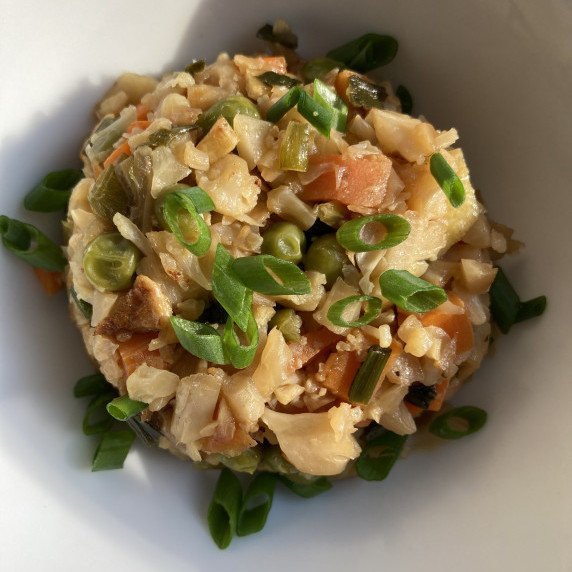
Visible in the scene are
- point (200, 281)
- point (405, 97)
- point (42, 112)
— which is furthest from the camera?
point (405, 97)

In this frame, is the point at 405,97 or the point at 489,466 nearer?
the point at 489,466

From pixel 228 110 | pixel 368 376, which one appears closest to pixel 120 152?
pixel 228 110

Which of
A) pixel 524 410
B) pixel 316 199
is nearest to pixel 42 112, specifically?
pixel 316 199

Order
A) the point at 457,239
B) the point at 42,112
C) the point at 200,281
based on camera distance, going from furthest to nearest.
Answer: the point at 42,112 → the point at 457,239 → the point at 200,281

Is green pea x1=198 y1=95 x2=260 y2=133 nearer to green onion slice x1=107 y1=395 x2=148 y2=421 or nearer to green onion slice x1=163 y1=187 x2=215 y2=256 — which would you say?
green onion slice x1=163 y1=187 x2=215 y2=256

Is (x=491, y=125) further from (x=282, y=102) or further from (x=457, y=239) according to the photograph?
(x=282, y=102)

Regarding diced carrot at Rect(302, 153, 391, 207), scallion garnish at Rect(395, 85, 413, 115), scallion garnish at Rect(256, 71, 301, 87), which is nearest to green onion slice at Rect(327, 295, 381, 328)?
diced carrot at Rect(302, 153, 391, 207)
